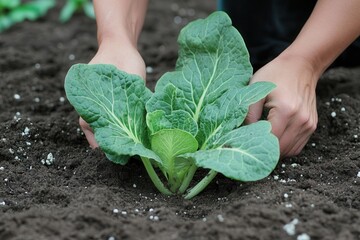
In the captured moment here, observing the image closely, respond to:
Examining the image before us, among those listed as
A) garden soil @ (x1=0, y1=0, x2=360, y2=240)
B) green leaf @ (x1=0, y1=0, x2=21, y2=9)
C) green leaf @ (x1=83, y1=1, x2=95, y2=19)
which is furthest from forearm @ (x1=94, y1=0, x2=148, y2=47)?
green leaf @ (x1=0, y1=0, x2=21, y2=9)

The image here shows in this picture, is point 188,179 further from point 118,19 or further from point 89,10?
point 89,10

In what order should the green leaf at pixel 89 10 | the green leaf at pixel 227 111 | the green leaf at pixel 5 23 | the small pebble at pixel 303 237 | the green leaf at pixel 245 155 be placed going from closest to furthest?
the small pebble at pixel 303 237, the green leaf at pixel 245 155, the green leaf at pixel 227 111, the green leaf at pixel 5 23, the green leaf at pixel 89 10

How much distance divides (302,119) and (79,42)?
1.61 metres

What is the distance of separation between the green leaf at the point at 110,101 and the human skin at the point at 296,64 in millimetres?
122

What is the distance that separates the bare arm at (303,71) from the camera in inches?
72.1

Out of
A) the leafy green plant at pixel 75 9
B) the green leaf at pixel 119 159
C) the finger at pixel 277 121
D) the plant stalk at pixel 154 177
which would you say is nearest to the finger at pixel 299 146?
the finger at pixel 277 121

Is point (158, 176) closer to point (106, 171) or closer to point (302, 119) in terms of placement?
point (106, 171)

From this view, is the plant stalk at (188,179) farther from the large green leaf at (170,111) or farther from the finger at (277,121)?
the finger at (277,121)

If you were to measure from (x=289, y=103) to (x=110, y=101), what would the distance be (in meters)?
0.49

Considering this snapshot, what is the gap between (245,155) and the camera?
65.2 inches

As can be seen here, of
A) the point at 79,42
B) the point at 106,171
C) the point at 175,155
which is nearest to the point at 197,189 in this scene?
the point at 175,155

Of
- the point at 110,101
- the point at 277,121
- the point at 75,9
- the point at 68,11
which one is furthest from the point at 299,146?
the point at 75,9

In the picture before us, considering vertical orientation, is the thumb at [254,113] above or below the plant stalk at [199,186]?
→ above

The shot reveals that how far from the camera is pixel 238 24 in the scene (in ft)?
9.27
